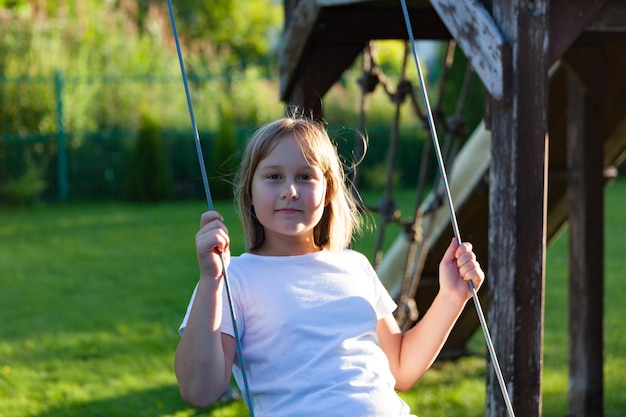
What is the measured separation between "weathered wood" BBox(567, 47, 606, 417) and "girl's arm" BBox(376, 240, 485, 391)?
7.10ft

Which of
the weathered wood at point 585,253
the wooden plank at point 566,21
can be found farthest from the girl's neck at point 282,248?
the weathered wood at point 585,253

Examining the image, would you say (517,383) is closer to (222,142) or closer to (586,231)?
(586,231)

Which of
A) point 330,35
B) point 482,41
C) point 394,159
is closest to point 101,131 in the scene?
point 394,159

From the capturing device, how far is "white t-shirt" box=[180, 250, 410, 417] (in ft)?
7.75

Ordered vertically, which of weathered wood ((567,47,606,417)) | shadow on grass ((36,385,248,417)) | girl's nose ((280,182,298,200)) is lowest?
shadow on grass ((36,385,248,417))

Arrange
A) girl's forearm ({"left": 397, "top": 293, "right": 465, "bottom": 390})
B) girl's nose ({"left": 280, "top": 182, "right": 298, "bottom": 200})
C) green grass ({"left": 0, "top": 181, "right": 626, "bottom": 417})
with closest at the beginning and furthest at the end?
girl's nose ({"left": 280, "top": 182, "right": 298, "bottom": 200})
girl's forearm ({"left": 397, "top": 293, "right": 465, "bottom": 390})
green grass ({"left": 0, "top": 181, "right": 626, "bottom": 417})

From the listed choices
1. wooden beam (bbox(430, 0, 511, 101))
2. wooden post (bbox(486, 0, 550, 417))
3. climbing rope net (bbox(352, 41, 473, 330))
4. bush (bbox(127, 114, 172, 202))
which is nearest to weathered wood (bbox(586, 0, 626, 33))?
wooden post (bbox(486, 0, 550, 417))

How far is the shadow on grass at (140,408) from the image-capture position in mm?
4789

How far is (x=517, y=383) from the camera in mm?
2959

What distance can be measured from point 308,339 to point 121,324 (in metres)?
4.58

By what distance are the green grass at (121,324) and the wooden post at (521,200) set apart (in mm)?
1916

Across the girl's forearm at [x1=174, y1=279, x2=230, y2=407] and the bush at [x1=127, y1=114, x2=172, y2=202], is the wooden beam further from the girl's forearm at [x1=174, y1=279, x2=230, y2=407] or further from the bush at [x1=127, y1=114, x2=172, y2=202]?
the bush at [x1=127, y1=114, x2=172, y2=202]

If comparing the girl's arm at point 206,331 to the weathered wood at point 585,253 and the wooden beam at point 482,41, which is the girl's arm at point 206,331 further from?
the weathered wood at point 585,253

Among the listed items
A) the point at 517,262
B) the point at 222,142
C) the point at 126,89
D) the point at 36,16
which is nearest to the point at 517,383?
the point at 517,262
